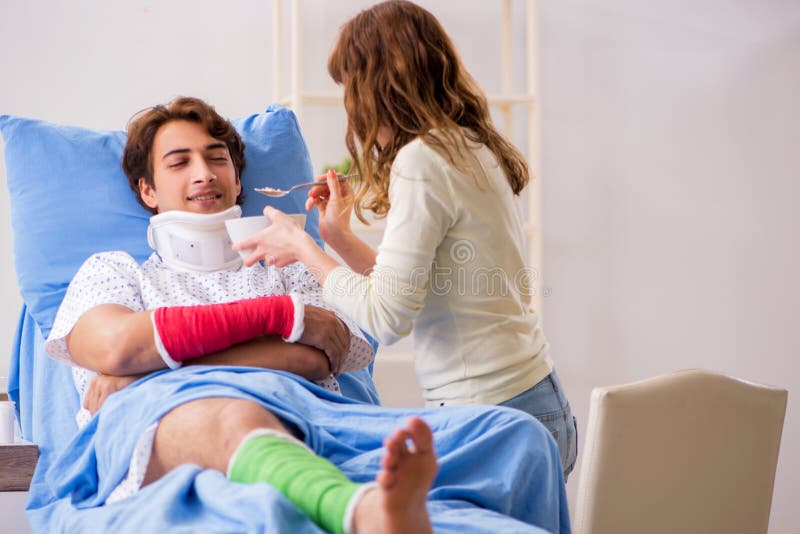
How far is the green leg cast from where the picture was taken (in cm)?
110

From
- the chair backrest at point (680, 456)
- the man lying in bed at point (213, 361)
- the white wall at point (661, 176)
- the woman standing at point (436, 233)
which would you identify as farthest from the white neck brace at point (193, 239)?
the white wall at point (661, 176)

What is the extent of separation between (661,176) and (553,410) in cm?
191

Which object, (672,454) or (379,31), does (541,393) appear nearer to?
(672,454)

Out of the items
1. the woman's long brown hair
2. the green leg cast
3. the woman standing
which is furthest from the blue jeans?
the green leg cast

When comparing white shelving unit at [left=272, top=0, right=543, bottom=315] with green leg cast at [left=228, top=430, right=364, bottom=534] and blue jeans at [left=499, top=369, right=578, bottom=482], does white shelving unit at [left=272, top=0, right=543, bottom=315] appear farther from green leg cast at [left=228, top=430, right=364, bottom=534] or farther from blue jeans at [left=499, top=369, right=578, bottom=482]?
green leg cast at [left=228, top=430, right=364, bottom=534]

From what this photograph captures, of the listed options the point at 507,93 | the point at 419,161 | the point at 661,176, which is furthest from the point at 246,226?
the point at 661,176

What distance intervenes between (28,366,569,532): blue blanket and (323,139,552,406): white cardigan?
13 centimetres

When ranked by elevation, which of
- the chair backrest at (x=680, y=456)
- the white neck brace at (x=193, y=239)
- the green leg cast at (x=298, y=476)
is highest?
the white neck brace at (x=193, y=239)

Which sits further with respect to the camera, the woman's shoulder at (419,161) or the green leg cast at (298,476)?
the woman's shoulder at (419,161)

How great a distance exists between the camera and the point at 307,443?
1450mm

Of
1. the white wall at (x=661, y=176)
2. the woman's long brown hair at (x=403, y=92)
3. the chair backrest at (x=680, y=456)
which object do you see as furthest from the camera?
the white wall at (x=661, y=176)

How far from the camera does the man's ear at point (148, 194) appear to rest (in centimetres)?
204

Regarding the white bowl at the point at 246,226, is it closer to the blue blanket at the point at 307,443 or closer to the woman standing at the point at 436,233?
the woman standing at the point at 436,233

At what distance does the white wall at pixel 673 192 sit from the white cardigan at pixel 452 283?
1690 mm
